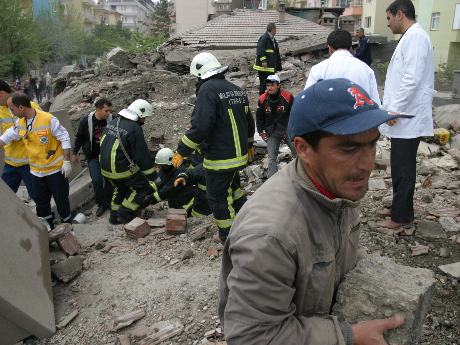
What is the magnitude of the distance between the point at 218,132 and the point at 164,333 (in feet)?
6.71

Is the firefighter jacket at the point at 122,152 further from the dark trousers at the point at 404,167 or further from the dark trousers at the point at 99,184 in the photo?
the dark trousers at the point at 404,167

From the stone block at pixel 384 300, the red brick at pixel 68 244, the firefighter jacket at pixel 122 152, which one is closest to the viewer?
the stone block at pixel 384 300

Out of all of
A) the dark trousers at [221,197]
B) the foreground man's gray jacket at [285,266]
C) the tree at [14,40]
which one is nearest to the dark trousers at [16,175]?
the dark trousers at [221,197]

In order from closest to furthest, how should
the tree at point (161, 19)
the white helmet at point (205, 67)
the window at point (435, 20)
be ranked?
1. the white helmet at point (205, 67)
2. the window at point (435, 20)
3. the tree at point (161, 19)

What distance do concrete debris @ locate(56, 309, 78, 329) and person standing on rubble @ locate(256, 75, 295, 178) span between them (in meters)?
3.40

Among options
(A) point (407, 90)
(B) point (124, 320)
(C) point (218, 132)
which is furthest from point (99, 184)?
(A) point (407, 90)

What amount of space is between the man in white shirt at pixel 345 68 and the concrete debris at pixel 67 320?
3182mm

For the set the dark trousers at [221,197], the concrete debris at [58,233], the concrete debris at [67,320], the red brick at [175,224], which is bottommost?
the concrete debris at [67,320]

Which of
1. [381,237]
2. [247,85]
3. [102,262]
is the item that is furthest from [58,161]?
[247,85]

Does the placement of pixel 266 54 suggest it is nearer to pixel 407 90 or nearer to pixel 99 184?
pixel 99 184

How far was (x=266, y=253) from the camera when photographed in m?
1.19

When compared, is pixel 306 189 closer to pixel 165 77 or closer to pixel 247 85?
pixel 247 85

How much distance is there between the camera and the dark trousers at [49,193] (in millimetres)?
5321

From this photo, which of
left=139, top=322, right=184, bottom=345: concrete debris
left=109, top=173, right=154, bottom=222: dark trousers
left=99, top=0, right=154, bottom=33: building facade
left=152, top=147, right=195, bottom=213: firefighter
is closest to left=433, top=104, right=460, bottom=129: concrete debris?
left=152, top=147, right=195, bottom=213: firefighter
